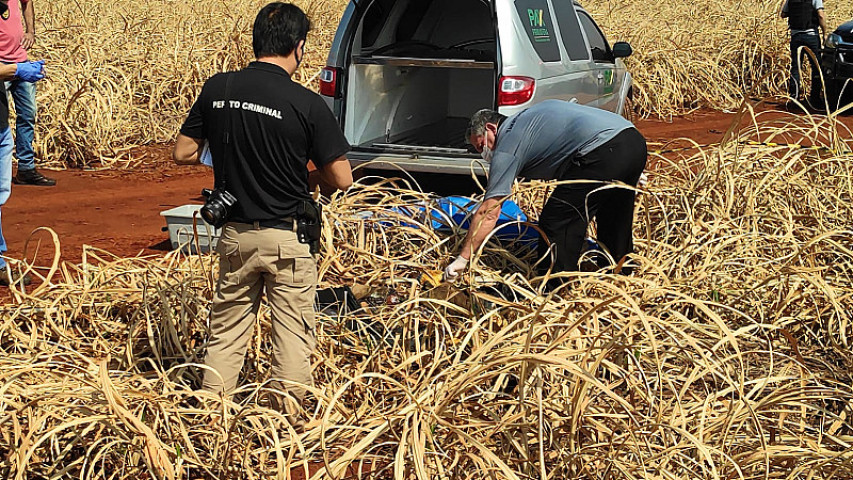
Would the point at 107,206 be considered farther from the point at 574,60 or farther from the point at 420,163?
the point at 574,60

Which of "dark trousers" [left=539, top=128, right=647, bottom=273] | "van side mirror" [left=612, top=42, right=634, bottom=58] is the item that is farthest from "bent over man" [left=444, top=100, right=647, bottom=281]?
"van side mirror" [left=612, top=42, right=634, bottom=58]

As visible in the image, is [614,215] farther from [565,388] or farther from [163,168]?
[163,168]

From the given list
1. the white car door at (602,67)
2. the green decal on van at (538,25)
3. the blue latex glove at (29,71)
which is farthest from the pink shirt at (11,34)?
the white car door at (602,67)

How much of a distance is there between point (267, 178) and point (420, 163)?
3.14m

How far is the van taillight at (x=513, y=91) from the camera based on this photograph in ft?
22.4

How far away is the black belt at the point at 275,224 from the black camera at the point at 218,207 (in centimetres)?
11

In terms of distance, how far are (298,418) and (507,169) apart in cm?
171

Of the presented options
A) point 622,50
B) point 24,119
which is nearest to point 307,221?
point 622,50

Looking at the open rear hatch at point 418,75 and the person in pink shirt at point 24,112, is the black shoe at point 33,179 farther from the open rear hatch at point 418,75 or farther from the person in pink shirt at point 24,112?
the open rear hatch at point 418,75

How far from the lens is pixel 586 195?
506cm

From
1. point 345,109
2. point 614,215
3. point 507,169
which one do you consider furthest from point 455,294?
point 345,109

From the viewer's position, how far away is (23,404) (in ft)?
11.9

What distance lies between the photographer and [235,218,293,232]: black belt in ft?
12.9

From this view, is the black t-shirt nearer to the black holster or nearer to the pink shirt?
the black holster
